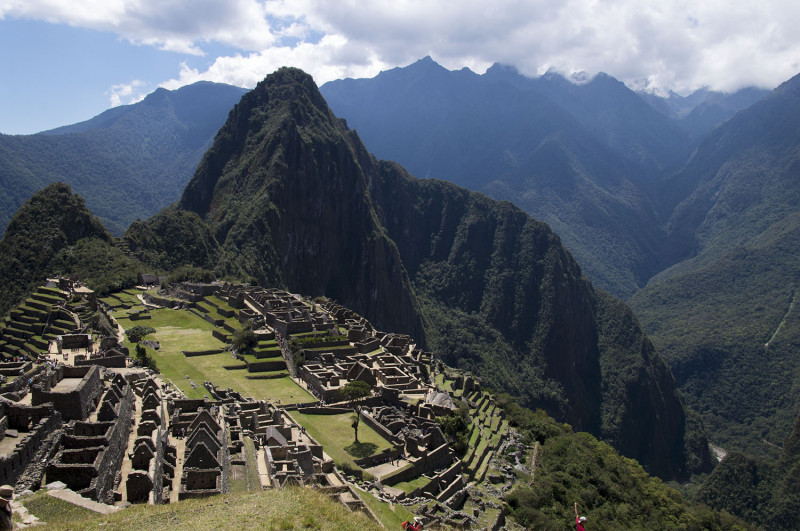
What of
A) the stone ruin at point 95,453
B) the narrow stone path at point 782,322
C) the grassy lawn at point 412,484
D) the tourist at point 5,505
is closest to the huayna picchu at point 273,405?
the stone ruin at point 95,453

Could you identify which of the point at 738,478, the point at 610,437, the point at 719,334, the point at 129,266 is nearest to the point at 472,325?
the point at 610,437

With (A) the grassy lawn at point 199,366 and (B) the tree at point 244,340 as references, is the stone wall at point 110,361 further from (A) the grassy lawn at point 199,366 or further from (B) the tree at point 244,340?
(B) the tree at point 244,340

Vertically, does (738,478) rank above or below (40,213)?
below

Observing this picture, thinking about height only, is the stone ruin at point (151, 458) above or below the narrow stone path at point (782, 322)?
above

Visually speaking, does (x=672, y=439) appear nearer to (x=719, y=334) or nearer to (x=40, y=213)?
(x=719, y=334)

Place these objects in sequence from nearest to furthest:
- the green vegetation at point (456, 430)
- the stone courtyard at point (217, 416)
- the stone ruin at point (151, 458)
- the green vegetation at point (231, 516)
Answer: the green vegetation at point (231, 516) → the stone ruin at point (151, 458) → the stone courtyard at point (217, 416) → the green vegetation at point (456, 430)

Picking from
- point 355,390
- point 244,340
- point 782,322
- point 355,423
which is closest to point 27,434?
point 355,423

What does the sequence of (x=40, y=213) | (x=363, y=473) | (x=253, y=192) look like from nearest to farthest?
(x=363, y=473)
(x=40, y=213)
(x=253, y=192)
